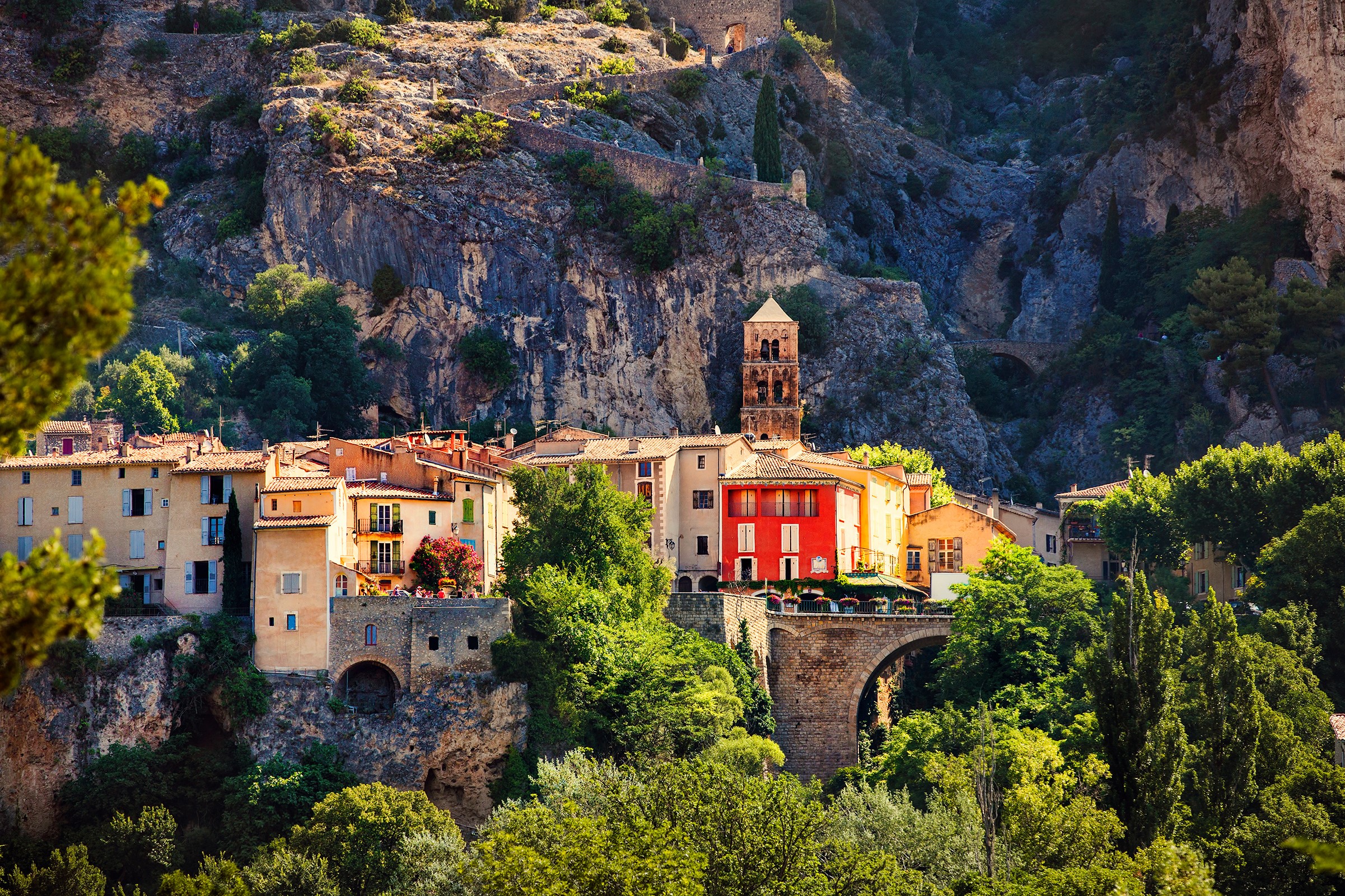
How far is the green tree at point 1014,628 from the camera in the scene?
64.2 meters

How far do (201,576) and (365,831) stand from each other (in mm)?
10913

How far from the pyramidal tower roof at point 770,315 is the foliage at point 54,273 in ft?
235

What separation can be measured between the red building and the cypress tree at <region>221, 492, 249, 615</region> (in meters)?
19.0

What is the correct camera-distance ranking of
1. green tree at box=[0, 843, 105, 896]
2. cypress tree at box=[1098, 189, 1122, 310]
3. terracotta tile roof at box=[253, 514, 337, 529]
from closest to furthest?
green tree at box=[0, 843, 105, 896] → terracotta tile roof at box=[253, 514, 337, 529] → cypress tree at box=[1098, 189, 1122, 310]

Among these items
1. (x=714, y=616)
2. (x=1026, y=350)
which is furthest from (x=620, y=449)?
(x=1026, y=350)

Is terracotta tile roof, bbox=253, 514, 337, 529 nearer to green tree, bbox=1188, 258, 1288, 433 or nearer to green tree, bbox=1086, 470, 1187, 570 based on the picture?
green tree, bbox=1086, 470, 1187, 570

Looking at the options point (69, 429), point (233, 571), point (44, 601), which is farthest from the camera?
point (69, 429)

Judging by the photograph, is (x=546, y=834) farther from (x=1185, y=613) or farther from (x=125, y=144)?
(x=125, y=144)

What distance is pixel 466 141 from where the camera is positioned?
97250mm

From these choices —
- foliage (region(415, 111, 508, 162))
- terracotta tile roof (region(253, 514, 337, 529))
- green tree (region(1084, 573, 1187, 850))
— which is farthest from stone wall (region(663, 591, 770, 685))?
foliage (region(415, 111, 508, 162))

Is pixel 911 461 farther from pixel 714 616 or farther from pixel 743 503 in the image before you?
pixel 714 616

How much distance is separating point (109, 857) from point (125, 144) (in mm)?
58024

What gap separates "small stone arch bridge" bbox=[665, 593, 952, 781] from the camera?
6644cm

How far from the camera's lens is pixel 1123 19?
127 metres
